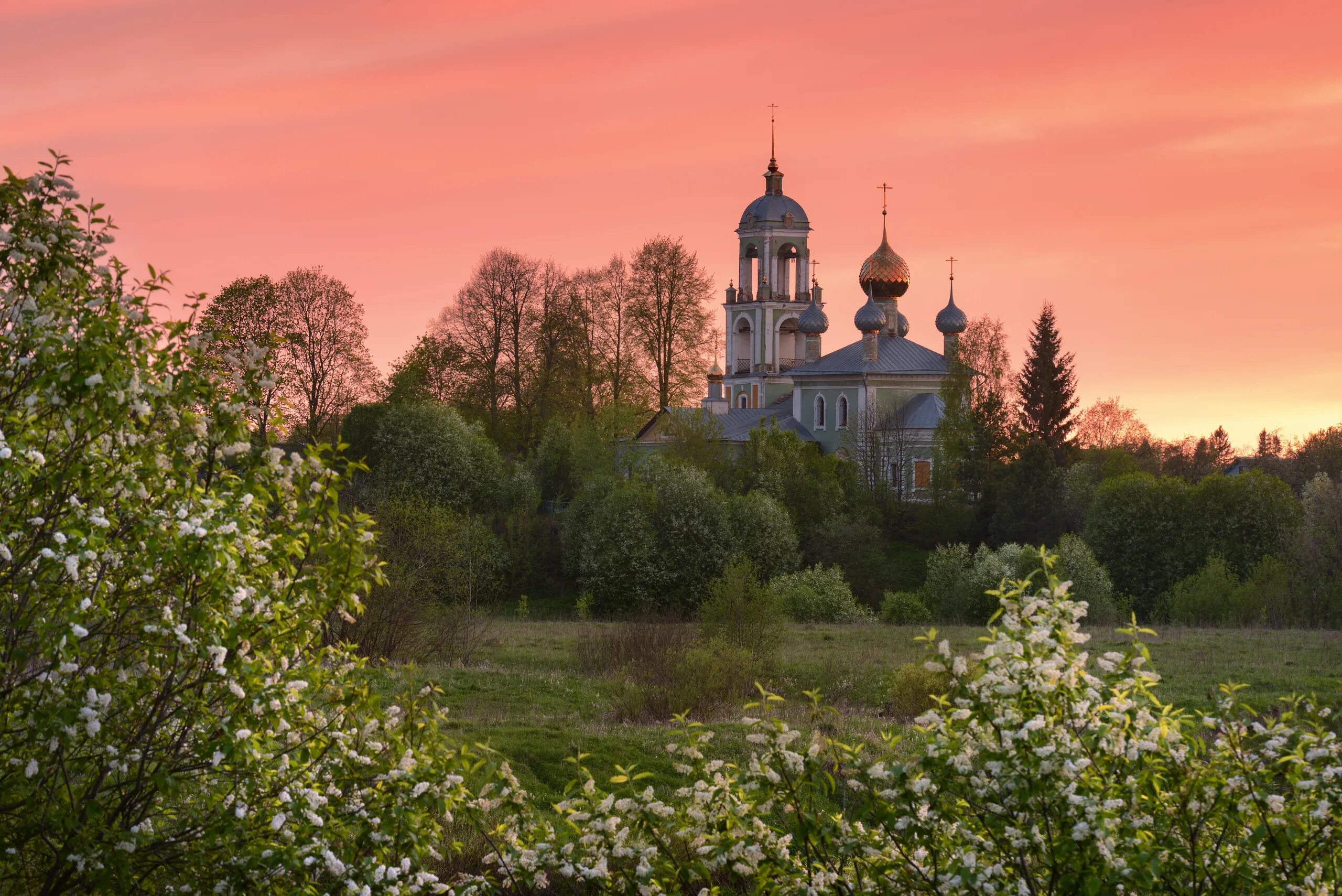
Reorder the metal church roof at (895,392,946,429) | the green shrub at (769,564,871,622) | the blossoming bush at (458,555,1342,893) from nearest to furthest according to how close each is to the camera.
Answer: the blossoming bush at (458,555,1342,893) < the green shrub at (769,564,871,622) < the metal church roof at (895,392,946,429)

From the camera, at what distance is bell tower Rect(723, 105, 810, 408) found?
74.0 m

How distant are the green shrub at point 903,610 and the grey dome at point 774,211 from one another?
39657 mm

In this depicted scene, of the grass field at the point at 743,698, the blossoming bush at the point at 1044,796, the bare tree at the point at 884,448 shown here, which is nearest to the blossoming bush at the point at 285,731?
the blossoming bush at the point at 1044,796

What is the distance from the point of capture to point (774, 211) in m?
75.2

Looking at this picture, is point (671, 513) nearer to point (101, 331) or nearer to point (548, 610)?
point (548, 610)

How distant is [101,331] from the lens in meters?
5.71

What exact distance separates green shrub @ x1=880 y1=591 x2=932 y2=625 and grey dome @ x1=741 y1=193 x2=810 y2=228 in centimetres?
3966

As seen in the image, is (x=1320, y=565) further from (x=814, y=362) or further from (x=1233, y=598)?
(x=814, y=362)

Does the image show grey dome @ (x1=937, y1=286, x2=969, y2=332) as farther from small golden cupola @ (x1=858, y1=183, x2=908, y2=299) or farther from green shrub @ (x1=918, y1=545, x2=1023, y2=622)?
green shrub @ (x1=918, y1=545, x2=1023, y2=622)

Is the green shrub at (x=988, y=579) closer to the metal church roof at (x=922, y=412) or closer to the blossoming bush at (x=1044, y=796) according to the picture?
the metal church roof at (x=922, y=412)

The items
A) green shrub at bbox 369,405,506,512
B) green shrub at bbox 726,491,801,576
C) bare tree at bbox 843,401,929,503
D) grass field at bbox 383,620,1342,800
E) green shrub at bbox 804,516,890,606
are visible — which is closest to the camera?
grass field at bbox 383,620,1342,800

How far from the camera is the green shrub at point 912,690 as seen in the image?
60.4ft

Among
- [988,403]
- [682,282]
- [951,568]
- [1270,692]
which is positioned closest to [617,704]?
[1270,692]

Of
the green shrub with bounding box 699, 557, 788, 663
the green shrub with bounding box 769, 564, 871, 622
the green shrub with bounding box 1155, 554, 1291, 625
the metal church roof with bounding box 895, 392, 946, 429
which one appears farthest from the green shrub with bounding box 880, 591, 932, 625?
the metal church roof with bounding box 895, 392, 946, 429
